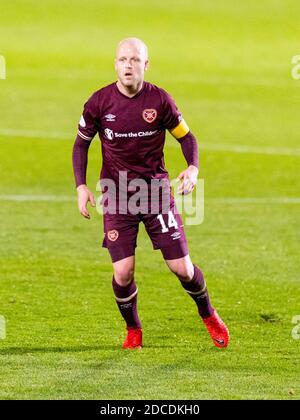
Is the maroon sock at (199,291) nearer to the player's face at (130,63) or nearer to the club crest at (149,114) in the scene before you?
the club crest at (149,114)

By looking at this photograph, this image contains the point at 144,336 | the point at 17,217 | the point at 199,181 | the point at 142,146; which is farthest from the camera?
the point at 199,181

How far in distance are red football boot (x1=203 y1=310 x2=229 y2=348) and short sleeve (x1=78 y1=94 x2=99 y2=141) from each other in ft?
6.87

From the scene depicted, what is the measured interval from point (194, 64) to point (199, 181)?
17.6 meters

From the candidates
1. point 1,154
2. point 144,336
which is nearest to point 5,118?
point 1,154

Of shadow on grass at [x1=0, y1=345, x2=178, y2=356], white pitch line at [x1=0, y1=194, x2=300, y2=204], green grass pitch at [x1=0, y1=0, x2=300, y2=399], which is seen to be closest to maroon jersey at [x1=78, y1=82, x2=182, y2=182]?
shadow on grass at [x1=0, y1=345, x2=178, y2=356]

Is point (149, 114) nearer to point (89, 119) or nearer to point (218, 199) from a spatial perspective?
point (89, 119)

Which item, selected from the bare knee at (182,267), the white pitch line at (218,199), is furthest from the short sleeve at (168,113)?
the white pitch line at (218,199)

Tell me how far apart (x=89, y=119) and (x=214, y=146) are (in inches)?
621

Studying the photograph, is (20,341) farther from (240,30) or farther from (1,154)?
(240,30)

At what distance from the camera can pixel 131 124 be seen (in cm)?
1118

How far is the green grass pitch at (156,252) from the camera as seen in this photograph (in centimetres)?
1062

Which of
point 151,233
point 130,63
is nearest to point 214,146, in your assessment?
point 151,233

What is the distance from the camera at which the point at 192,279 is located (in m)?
11.5
